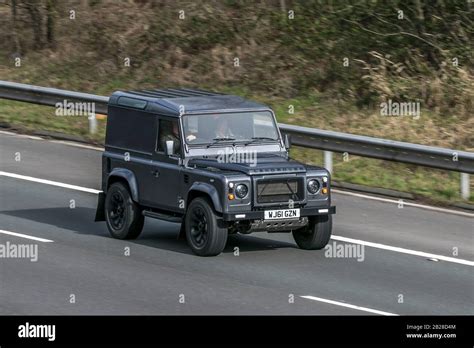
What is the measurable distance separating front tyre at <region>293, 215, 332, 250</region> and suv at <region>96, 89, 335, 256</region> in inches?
0.5

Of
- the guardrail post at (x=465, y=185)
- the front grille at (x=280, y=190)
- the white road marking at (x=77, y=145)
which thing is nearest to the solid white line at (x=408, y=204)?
the guardrail post at (x=465, y=185)

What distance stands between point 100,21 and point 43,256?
1593 centimetres

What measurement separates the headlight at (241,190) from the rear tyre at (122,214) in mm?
1954

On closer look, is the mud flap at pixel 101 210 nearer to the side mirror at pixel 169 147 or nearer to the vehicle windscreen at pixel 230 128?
the side mirror at pixel 169 147

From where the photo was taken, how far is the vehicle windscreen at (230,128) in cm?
1628

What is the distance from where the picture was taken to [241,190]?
15266 mm

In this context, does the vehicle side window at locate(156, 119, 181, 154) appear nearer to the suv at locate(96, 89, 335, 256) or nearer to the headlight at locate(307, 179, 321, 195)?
the suv at locate(96, 89, 335, 256)

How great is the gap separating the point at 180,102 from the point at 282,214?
2.24 m

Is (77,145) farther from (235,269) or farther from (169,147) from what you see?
(235,269)

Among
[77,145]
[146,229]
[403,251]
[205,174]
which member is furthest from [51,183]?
[403,251]

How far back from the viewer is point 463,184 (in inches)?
789

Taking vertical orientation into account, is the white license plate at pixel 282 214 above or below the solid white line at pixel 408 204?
above

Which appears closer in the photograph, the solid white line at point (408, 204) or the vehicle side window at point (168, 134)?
the vehicle side window at point (168, 134)

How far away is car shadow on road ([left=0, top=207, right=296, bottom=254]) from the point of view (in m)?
16.5
